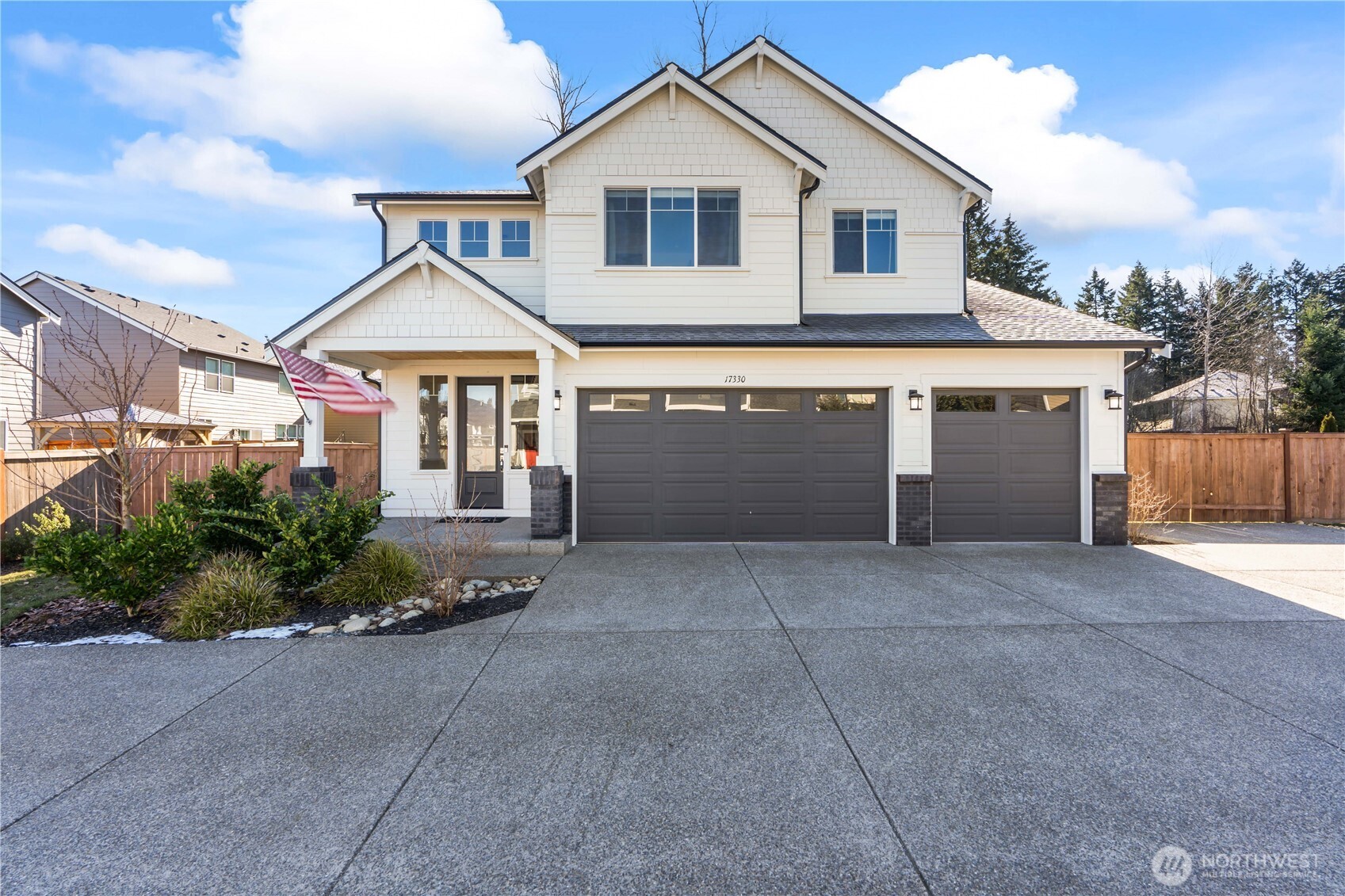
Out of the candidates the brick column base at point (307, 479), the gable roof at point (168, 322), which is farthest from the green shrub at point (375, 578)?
the gable roof at point (168, 322)

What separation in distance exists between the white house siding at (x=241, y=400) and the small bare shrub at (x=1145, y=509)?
2419 centimetres

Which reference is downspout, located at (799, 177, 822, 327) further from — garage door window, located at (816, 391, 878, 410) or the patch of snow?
the patch of snow

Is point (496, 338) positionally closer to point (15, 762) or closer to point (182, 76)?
point (15, 762)

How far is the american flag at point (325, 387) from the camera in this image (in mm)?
6867

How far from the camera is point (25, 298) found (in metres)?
13.2

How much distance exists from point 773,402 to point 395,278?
6.06 metres

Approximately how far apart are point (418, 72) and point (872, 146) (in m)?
9.86

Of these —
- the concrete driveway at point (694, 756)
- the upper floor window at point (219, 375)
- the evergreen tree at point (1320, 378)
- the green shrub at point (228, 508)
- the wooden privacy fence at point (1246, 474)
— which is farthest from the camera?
the upper floor window at point (219, 375)

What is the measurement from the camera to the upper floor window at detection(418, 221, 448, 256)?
1090 centimetres

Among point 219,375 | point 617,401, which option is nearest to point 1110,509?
point 617,401

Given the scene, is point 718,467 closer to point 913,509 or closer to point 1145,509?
point 913,509

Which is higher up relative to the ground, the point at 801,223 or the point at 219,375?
the point at 801,223

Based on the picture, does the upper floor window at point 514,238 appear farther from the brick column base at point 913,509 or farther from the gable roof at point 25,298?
the gable roof at point 25,298

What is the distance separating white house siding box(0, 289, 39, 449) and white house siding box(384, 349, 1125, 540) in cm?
1339
